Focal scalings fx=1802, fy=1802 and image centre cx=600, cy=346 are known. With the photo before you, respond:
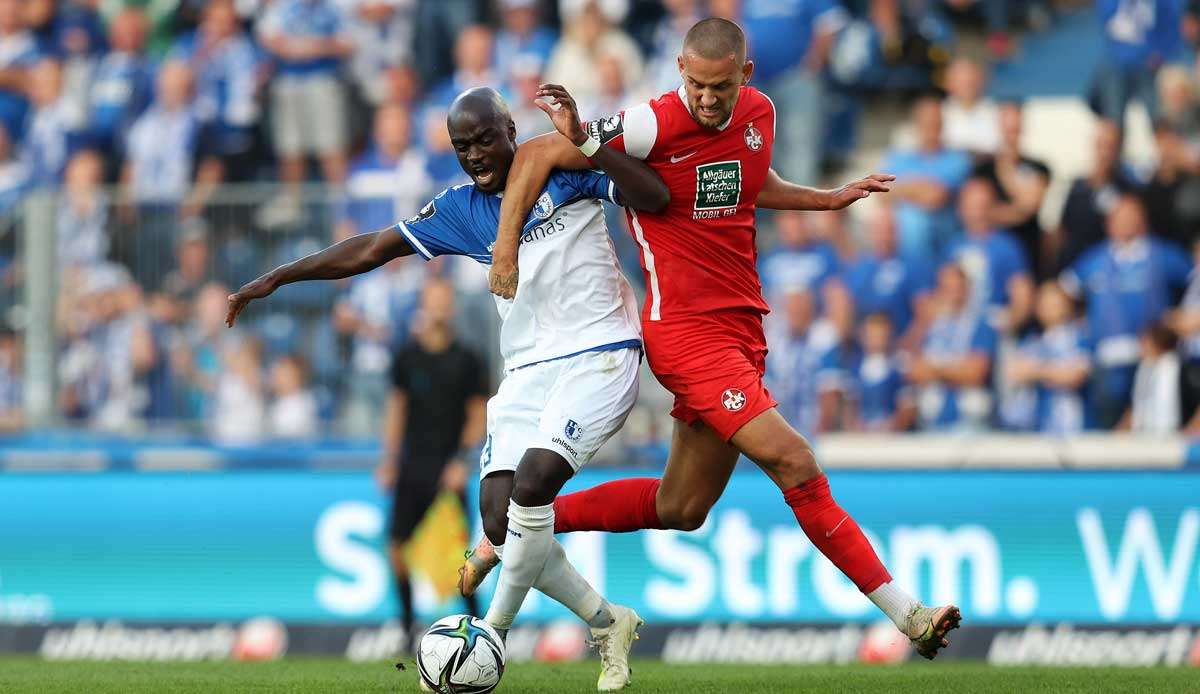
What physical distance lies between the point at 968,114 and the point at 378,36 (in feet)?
17.1

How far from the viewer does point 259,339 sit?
1286 cm

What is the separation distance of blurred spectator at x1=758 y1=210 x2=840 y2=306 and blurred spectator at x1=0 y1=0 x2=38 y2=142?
6.92 m

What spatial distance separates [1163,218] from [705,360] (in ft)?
20.3

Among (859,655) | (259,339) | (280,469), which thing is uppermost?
(259,339)

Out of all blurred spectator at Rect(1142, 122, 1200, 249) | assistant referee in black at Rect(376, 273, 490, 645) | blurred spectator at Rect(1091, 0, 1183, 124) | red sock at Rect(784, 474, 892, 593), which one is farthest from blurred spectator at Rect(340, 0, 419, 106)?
red sock at Rect(784, 474, 892, 593)

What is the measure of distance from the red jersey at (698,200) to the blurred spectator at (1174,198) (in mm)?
5696

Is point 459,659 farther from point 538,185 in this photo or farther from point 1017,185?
point 1017,185

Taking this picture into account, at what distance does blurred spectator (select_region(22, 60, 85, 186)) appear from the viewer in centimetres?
1516

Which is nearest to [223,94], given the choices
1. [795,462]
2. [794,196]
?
[794,196]

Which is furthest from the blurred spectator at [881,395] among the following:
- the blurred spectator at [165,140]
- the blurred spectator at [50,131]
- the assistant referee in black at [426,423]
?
the blurred spectator at [50,131]

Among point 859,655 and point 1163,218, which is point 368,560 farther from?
point 1163,218

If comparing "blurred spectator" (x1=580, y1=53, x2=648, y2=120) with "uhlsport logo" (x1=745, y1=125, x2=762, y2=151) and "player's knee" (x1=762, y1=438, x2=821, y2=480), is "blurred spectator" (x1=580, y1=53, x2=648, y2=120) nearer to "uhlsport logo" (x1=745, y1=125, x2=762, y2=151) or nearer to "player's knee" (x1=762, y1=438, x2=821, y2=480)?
"uhlsport logo" (x1=745, y1=125, x2=762, y2=151)

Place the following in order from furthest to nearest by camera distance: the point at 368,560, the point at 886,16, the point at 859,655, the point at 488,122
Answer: the point at 886,16 → the point at 368,560 → the point at 859,655 → the point at 488,122

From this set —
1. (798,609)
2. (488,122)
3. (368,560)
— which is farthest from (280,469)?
(488,122)
